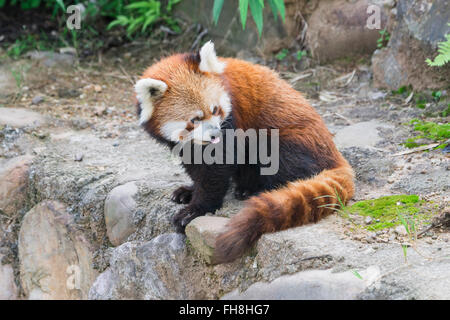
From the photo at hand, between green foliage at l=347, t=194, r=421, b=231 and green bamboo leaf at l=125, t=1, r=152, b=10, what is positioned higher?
green bamboo leaf at l=125, t=1, r=152, b=10

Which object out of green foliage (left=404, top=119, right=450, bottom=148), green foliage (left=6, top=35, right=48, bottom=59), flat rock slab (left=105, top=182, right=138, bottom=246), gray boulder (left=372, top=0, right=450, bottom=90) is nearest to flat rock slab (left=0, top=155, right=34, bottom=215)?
flat rock slab (left=105, top=182, right=138, bottom=246)

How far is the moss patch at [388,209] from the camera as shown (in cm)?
276

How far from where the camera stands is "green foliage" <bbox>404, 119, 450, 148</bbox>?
370 cm

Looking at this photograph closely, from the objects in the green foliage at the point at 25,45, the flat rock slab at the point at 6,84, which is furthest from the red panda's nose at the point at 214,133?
the green foliage at the point at 25,45

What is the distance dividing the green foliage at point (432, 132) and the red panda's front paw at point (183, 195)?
5.36ft

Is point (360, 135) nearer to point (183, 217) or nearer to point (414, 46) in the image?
point (414, 46)

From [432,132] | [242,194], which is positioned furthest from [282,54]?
[242,194]

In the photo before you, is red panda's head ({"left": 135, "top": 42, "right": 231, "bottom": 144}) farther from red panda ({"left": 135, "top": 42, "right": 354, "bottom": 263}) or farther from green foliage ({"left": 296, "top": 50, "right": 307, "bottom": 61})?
green foliage ({"left": 296, "top": 50, "right": 307, "bottom": 61})

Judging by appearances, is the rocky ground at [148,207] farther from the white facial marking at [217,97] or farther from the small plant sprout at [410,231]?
the white facial marking at [217,97]

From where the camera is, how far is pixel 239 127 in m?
3.21

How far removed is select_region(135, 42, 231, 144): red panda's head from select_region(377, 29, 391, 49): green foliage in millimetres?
2553

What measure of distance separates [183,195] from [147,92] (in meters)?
0.77
